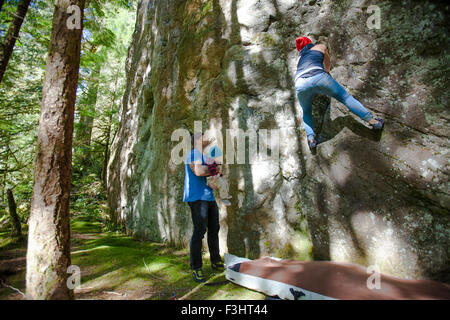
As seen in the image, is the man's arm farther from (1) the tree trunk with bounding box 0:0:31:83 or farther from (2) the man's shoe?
→ (1) the tree trunk with bounding box 0:0:31:83

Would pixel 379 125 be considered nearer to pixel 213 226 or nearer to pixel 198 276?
pixel 213 226

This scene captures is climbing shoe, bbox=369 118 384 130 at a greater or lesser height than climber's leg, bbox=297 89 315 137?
lesser

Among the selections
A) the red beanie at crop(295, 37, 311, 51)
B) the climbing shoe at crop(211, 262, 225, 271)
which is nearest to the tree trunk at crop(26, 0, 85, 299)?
the climbing shoe at crop(211, 262, 225, 271)

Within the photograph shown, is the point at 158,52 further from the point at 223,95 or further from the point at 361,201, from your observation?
the point at 361,201

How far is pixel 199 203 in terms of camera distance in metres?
3.58

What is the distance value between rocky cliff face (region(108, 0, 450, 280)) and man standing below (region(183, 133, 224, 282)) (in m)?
0.73

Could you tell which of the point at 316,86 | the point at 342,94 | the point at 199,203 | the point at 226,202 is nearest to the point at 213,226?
the point at 199,203

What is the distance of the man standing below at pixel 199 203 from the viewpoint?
3508mm

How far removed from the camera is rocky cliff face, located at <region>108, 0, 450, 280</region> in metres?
2.94

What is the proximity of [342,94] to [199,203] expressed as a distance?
2686 mm

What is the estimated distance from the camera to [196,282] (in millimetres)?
3488

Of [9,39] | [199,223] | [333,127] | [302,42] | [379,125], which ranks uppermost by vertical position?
[9,39]

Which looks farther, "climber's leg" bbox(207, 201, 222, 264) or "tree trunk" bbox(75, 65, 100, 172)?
"tree trunk" bbox(75, 65, 100, 172)
